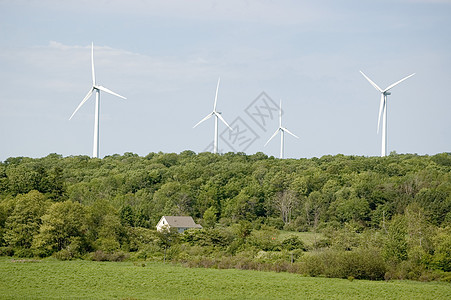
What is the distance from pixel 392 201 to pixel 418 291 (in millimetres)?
41768

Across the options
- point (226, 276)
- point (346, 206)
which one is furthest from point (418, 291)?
point (346, 206)

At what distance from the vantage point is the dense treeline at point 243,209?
6981 cm

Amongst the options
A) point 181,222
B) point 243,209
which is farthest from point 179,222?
point 243,209

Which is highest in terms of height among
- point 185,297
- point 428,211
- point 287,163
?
point 287,163

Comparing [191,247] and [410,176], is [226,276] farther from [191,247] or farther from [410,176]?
[410,176]

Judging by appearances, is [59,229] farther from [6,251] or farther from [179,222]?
[179,222]

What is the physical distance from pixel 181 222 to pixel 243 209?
11.6 m

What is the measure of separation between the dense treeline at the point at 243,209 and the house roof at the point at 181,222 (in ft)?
Answer: 7.66

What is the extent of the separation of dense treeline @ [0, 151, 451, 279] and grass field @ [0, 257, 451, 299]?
5539 millimetres

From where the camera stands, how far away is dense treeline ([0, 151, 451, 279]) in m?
69.8

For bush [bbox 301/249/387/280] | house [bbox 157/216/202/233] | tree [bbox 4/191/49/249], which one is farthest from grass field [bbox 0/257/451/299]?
house [bbox 157/216/202/233]

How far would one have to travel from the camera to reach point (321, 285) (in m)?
58.0

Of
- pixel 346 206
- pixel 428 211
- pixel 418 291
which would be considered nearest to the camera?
pixel 418 291

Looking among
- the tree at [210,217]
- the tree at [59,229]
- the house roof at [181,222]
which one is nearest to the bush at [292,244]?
the house roof at [181,222]
